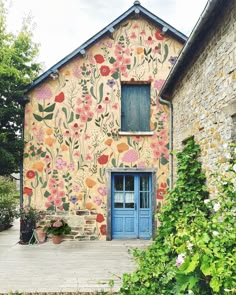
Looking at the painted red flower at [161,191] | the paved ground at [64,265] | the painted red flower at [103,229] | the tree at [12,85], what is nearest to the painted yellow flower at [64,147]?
the tree at [12,85]

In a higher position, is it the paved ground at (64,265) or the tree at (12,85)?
the tree at (12,85)

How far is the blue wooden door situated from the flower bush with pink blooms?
4.48 ft

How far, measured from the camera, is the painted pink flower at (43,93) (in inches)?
353

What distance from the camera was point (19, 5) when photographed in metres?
10.5

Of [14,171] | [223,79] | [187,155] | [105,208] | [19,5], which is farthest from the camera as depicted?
[19,5]

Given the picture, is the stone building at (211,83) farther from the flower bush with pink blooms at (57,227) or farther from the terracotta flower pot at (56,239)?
the terracotta flower pot at (56,239)

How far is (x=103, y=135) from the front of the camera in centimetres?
896

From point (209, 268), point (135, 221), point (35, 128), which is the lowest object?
point (135, 221)

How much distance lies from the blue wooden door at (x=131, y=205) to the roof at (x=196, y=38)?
2.84m

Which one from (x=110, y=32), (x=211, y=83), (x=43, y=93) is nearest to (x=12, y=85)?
(x=43, y=93)

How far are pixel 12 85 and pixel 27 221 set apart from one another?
405 cm

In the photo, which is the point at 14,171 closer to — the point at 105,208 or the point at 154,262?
the point at 105,208

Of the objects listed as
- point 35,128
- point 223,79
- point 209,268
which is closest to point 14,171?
point 35,128

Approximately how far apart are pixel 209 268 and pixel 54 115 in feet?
23.1
